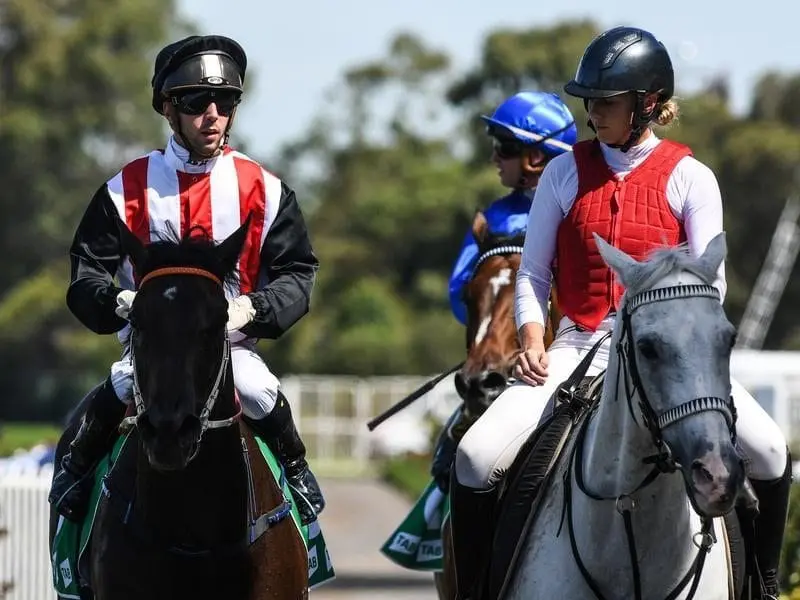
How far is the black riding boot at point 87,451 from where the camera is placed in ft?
24.1

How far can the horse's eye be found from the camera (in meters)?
5.72

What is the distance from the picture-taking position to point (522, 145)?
9828 mm

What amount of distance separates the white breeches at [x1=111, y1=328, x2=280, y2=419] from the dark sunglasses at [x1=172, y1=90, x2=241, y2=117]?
93 centimetres

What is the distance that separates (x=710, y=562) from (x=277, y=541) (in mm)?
1692

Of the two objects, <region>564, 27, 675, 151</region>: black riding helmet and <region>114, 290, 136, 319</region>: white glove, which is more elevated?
<region>564, 27, 675, 151</region>: black riding helmet

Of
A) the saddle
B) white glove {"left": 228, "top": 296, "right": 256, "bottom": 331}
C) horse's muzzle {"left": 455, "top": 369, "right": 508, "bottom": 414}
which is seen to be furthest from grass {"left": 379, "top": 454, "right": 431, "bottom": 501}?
white glove {"left": 228, "top": 296, "right": 256, "bottom": 331}

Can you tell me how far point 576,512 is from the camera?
6.51 meters

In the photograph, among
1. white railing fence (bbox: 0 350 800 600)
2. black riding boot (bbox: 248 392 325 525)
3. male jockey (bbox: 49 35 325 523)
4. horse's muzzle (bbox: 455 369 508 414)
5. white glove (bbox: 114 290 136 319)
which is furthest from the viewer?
white railing fence (bbox: 0 350 800 600)

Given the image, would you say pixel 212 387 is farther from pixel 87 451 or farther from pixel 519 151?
pixel 519 151

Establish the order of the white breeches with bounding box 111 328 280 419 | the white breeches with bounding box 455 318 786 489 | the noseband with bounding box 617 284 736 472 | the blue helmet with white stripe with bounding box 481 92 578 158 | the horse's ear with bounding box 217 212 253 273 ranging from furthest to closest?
1. the blue helmet with white stripe with bounding box 481 92 578 158
2. the white breeches with bounding box 111 328 280 419
3. the white breeches with bounding box 455 318 786 489
4. the horse's ear with bounding box 217 212 253 273
5. the noseband with bounding box 617 284 736 472

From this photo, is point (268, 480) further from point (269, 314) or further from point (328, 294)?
point (328, 294)

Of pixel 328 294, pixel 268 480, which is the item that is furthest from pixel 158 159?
pixel 328 294

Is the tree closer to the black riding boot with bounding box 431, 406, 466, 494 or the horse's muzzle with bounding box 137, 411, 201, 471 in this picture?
the black riding boot with bounding box 431, 406, 466, 494

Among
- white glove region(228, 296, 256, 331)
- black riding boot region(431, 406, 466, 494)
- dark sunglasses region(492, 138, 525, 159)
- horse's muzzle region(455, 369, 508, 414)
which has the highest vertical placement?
dark sunglasses region(492, 138, 525, 159)
